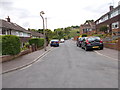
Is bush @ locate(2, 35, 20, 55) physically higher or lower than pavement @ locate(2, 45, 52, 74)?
higher

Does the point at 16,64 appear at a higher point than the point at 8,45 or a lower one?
lower

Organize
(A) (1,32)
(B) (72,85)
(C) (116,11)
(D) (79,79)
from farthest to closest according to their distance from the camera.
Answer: (C) (116,11) → (A) (1,32) → (D) (79,79) → (B) (72,85)

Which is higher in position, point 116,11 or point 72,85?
point 116,11

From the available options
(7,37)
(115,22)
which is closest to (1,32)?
(7,37)

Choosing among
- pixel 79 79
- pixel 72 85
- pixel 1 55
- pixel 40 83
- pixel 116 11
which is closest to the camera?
pixel 72 85

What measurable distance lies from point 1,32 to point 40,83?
2160 cm

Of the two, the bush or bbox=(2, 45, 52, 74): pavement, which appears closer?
bbox=(2, 45, 52, 74): pavement

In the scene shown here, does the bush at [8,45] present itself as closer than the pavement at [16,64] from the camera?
No

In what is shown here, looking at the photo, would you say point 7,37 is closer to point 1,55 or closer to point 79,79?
point 1,55

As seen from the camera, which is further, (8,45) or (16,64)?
(8,45)

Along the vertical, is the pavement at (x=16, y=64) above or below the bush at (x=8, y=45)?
below

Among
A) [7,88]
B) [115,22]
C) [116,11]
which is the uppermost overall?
[116,11]

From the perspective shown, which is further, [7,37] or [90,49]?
[90,49]

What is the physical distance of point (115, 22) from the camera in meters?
31.1
